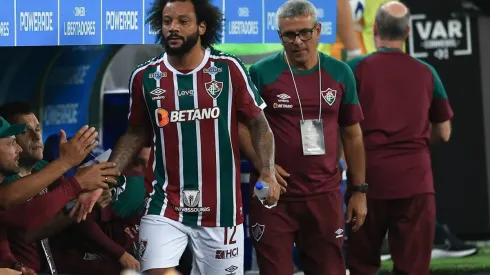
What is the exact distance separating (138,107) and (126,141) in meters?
0.20

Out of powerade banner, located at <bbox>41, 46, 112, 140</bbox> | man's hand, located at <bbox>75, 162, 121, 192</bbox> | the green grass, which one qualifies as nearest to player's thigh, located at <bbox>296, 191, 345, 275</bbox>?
man's hand, located at <bbox>75, 162, 121, 192</bbox>

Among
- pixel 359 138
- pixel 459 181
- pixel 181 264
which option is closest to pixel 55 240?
pixel 181 264

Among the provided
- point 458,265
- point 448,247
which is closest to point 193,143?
point 458,265

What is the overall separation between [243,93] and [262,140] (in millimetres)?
276

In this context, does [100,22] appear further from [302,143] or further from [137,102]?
[302,143]

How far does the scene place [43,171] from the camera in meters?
6.74

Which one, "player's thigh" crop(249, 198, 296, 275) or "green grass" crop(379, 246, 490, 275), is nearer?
"player's thigh" crop(249, 198, 296, 275)

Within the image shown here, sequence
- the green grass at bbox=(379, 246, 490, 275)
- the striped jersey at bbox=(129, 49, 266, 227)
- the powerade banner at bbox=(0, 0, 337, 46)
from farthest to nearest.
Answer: the green grass at bbox=(379, 246, 490, 275) < the powerade banner at bbox=(0, 0, 337, 46) < the striped jersey at bbox=(129, 49, 266, 227)

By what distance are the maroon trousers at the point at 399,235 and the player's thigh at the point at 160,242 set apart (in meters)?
2.00

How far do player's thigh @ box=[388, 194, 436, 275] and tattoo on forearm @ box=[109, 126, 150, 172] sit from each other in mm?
2177

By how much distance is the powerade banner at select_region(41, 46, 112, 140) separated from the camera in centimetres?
900

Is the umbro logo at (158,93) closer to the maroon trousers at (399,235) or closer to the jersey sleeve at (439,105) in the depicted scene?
the maroon trousers at (399,235)

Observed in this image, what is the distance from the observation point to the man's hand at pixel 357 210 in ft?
26.2

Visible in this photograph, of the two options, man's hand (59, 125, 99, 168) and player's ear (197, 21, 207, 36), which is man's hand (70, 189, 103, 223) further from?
player's ear (197, 21, 207, 36)
